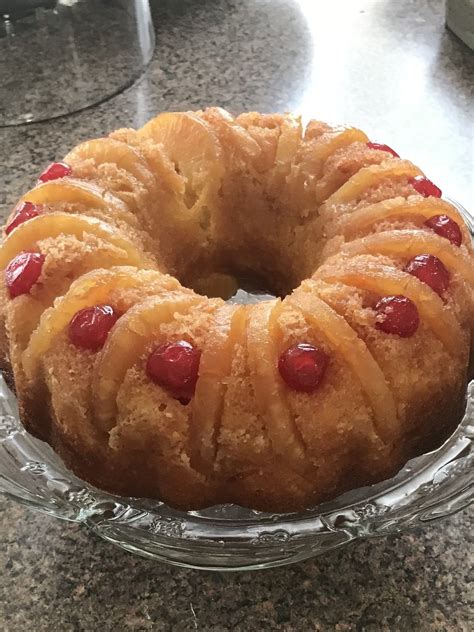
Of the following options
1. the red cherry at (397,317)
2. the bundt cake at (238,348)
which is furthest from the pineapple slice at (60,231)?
the red cherry at (397,317)

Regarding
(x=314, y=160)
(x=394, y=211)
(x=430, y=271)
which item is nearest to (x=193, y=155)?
(x=314, y=160)

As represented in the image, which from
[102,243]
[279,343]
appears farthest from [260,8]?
[279,343]

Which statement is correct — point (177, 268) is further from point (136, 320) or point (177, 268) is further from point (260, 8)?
point (260, 8)

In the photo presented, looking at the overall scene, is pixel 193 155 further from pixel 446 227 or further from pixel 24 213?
pixel 446 227

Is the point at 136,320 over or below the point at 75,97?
over

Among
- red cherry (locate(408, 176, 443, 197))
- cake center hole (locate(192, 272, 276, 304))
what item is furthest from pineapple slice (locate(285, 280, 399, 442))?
cake center hole (locate(192, 272, 276, 304))

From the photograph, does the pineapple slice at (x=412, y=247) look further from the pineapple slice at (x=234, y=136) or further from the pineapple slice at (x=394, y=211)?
the pineapple slice at (x=234, y=136)
